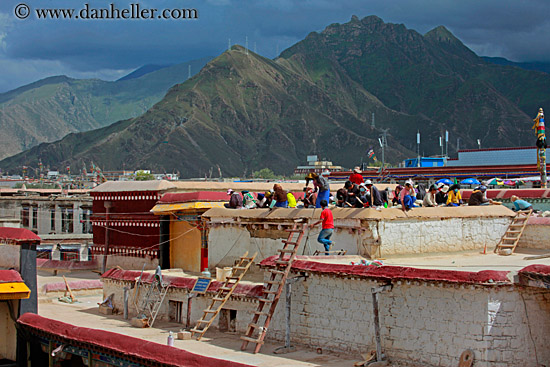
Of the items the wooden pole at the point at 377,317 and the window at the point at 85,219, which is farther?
the window at the point at 85,219

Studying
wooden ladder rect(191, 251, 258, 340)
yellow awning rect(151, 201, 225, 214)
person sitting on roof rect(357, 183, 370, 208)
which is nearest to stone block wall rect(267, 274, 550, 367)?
wooden ladder rect(191, 251, 258, 340)

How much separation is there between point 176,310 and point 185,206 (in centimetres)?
795

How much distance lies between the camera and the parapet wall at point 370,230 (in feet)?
62.0

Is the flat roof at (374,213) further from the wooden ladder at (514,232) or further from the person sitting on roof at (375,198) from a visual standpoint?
the person sitting on roof at (375,198)

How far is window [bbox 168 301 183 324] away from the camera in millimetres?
21141

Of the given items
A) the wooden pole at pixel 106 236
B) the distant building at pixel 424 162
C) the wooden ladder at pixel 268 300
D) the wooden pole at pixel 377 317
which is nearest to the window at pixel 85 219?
the wooden pole at pixel 106 236

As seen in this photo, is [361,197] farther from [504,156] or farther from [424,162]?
[424,162]

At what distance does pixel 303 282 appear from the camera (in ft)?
57.1

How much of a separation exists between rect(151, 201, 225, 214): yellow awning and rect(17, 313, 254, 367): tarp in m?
A: 7.90

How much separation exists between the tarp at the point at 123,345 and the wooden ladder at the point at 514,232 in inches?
388

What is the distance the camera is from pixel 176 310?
21.4 metres

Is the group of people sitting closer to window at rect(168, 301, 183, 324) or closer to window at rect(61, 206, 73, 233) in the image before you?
window at rect(168, 301, 183, 324)

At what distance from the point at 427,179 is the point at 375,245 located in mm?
58670

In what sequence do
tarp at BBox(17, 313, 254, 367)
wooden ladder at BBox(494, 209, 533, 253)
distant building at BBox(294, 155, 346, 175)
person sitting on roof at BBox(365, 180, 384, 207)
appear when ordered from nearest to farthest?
tarp at BBox(17, 313, 254, 367)
person sitting on roof at BBox(365, 180, 384, 207)
wooden ladder at BBox(494, 209, 533, 253)
distant building at BBox(294, 155, 346, 175)
